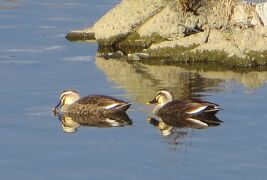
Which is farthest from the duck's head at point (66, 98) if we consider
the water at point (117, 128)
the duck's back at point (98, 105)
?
the water at point (117, 128)

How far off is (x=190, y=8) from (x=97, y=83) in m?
5.08

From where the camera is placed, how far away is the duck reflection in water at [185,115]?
60.5 feet

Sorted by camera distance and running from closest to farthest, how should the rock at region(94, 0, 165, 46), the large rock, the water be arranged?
the water → the large rock → the rock at region(94, 0, 165, 46)

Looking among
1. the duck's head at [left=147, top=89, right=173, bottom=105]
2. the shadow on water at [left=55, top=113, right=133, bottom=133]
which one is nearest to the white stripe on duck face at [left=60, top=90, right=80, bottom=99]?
the shadow on water at [left=55, top=113, right=133, bottom=133]

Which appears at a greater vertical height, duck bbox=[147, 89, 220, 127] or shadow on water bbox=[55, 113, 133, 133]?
duck bbox=[147, 89, 220, 127]

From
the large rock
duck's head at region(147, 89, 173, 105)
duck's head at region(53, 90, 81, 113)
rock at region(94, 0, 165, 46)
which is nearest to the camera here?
duck's head at region(147, 89, 173, 105)

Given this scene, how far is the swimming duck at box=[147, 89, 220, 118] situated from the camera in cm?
1869

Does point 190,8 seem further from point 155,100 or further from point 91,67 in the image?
point 155,100

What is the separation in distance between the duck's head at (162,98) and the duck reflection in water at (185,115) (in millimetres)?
71

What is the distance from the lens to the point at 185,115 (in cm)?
1877

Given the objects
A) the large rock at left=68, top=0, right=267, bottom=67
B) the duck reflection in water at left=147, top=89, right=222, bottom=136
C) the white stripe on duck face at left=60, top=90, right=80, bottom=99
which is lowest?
the duck reflection in water at left=147, top=89, right=222, bottom=136

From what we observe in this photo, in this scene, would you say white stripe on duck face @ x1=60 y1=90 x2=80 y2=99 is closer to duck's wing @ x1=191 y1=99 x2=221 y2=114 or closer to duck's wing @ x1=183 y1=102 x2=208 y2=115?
duck's wing @ x1=183 y1=102 x2=208 y2=115

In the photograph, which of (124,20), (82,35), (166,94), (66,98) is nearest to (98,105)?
(66,98)

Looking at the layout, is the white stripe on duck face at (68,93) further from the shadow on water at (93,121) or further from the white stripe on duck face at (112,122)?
the white stripe on duck face at (112,122)
